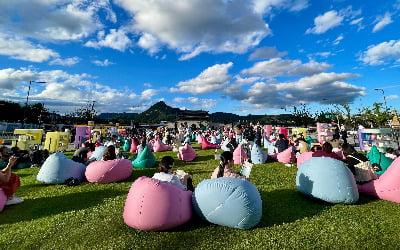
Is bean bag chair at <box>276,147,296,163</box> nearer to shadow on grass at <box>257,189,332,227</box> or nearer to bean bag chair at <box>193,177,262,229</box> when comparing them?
shadow on grass at <box>257,189,332,227</box>

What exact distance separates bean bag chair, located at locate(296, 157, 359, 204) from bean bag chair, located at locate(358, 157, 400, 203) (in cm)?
66

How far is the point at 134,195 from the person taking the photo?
13.0 ft

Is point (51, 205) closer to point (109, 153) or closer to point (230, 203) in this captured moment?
point (109, 153)

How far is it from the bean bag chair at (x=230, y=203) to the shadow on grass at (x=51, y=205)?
2993 millimetres

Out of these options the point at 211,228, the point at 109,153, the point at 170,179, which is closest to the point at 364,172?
the point at 211,228

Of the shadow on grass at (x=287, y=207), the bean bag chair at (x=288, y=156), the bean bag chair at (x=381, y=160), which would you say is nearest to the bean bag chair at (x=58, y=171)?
the shadow on grass at (x=287, y=207)

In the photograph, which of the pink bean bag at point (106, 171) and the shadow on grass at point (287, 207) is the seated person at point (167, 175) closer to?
the shadow on grass at point (287, 207)

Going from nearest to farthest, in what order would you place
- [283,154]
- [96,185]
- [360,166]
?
[360,166] < [96,185] < [283,154]

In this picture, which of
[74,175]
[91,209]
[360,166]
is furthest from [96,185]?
[360,166]

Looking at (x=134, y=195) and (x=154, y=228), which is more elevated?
(x=134, y=195)

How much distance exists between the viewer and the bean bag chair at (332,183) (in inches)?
185

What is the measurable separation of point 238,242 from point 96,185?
5023mm

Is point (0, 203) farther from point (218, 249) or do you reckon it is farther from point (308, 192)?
point (308, 192)

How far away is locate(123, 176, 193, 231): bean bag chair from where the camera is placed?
374 cm
